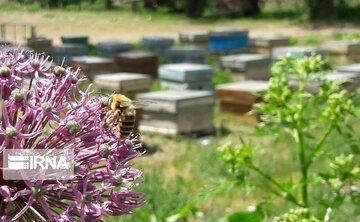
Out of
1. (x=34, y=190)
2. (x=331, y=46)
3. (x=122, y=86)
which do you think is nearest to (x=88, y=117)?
(x=34, y=190)

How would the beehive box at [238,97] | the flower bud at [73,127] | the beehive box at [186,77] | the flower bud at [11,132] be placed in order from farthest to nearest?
the beehive box at [186,77] → the beehive box at [238,97] → the flower bud at [73,127] → the flower bud at [11,132]

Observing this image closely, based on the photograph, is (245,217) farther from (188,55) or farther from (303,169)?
(188,55)

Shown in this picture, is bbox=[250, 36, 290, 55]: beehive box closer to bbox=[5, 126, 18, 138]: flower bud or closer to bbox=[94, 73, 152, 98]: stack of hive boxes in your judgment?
bbox=[94, 73, 152, 98]: stack of hive boxes

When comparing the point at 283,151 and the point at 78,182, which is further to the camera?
the point at 283,151

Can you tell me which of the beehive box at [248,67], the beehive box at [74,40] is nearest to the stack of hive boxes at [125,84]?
the beehive box at [248,67]

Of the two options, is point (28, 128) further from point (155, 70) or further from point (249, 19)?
point (249, 19)

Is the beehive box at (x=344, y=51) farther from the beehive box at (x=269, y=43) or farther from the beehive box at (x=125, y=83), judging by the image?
the beehive box at (x=125, y=83)

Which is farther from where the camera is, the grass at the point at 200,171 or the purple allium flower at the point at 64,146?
the grass at the point at 200,171

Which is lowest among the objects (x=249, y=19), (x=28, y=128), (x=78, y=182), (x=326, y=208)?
(x=249, y=19)
